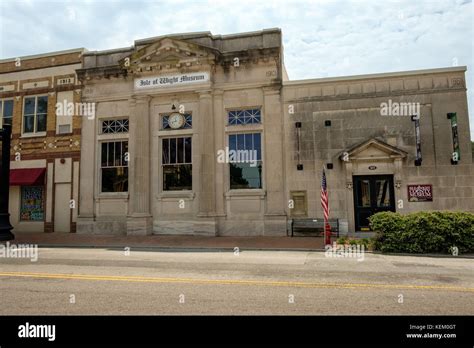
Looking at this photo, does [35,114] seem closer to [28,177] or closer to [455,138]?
[28,177]

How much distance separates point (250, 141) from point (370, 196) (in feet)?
20.4

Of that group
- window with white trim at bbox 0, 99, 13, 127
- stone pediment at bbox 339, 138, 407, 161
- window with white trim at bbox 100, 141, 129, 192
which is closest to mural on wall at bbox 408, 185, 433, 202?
stone pediment at bbox 339, 138, 407, 161

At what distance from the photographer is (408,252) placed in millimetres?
11883

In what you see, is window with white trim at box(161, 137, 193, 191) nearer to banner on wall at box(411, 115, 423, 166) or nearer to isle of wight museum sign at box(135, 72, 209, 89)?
isle of wight museum sign at box(135, 72, 209, 89)

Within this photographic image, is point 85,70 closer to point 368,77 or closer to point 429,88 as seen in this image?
point 368,77

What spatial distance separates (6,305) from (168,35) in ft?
53.4

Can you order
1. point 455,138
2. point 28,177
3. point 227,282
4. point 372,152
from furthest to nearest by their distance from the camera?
point 28,177, point 372,152, point 455,138, point 227,282

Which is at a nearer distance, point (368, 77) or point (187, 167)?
point (368, 77)

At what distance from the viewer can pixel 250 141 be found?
1805 centimetres

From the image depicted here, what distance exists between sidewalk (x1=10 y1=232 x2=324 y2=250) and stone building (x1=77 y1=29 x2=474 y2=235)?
1001mm

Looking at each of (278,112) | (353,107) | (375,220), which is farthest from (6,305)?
(353,107)

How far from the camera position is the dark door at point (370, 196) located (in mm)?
16391

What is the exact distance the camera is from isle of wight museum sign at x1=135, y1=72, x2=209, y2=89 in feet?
60.5

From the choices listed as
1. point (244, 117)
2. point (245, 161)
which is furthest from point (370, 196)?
point (244, 117)
